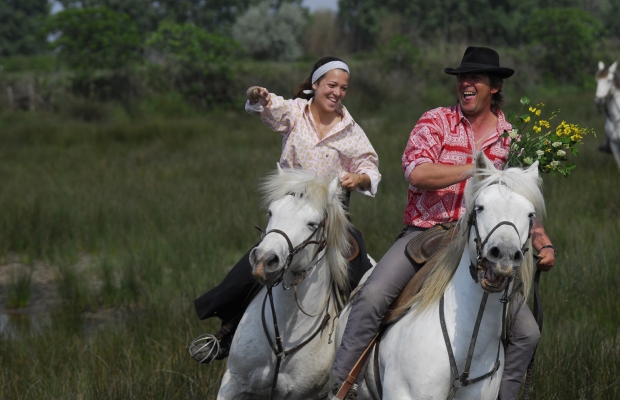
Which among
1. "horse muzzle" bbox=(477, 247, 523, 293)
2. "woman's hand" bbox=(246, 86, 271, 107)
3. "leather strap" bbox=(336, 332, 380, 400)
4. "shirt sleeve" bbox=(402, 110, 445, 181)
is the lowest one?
"leather strap" bbox=(336, 332, 380, 400)

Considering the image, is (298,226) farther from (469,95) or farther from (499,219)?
(469,95)

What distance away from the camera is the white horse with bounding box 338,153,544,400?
3197mm

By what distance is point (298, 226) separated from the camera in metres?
3.80

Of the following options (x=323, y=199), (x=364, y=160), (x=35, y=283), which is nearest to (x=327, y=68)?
(x=364, y=160)

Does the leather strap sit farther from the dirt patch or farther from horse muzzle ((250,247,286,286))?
the dirt patch

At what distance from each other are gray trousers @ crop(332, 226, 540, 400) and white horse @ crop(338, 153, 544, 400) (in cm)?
10

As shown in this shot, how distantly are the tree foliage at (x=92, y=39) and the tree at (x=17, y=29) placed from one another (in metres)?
35.5

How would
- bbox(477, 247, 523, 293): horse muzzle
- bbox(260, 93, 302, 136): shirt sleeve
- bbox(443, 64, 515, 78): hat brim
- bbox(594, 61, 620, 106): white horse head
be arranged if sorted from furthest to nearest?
1. bbox(594, 61, 620, 106): white horse head
2. bbox(260, 93, 302, 136): shirt sleeve
3. bbox(443, 64, 515, 78): hat brim
4. bbox(477, 247, 523, 293): horse muzzle

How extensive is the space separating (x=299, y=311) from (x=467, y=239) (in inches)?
43.7

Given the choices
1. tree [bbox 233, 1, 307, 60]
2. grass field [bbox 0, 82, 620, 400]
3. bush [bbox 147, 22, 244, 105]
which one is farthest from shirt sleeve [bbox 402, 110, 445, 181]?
tree [bbox 233, 1, 307, 60]

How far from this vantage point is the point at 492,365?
3596 mm

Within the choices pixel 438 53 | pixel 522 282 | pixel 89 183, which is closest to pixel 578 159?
pixel 89 183

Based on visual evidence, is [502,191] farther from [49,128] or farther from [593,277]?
[49,128]

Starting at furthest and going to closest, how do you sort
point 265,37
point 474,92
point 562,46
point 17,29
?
1. point 17,29
2. point 265,37
3. point 562,46
4. point 474,92
